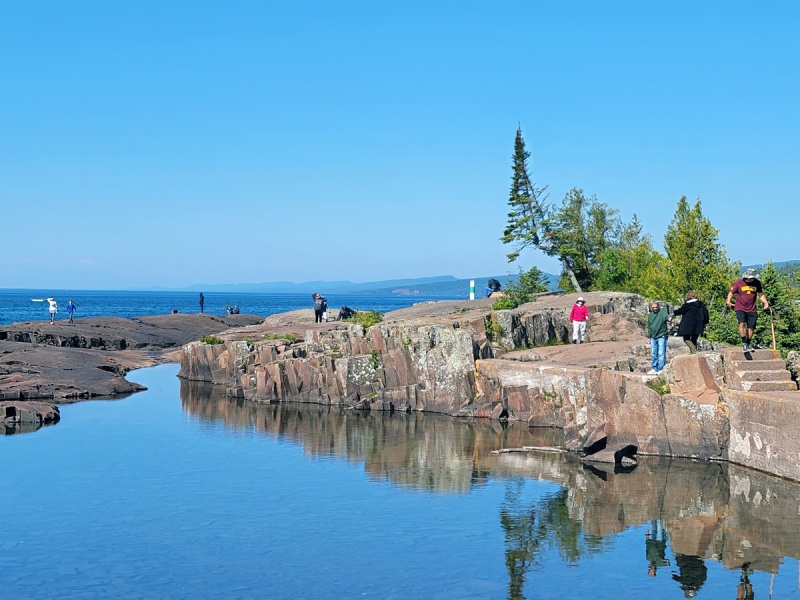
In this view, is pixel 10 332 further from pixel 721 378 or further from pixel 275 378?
pixel 721 378

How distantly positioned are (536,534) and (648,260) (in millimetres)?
41467

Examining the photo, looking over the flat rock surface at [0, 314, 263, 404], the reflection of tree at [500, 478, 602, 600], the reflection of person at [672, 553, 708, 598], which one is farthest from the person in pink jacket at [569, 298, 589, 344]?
the flat rock surface at [0, 314, 263, 404]

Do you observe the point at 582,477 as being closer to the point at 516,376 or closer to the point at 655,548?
the point at 655,548

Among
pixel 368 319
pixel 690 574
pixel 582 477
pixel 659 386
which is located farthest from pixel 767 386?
pixel 368 319

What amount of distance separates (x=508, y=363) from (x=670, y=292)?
57.6ft

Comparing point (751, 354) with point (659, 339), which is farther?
point (659, 339)

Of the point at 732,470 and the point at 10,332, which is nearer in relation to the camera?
the point at 732,470

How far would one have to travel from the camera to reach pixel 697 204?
4569 centimetres

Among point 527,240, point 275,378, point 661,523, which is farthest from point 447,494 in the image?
point 527,240

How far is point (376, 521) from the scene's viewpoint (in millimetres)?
18375

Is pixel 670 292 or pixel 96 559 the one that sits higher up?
pixel 670 292

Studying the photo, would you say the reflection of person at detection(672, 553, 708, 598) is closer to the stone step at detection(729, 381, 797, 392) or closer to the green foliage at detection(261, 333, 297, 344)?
the stone step at detection(729, 381, 797, 392)

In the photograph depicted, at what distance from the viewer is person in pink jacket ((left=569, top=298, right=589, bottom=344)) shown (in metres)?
33.4

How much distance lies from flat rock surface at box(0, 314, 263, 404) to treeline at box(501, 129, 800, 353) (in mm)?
23153
